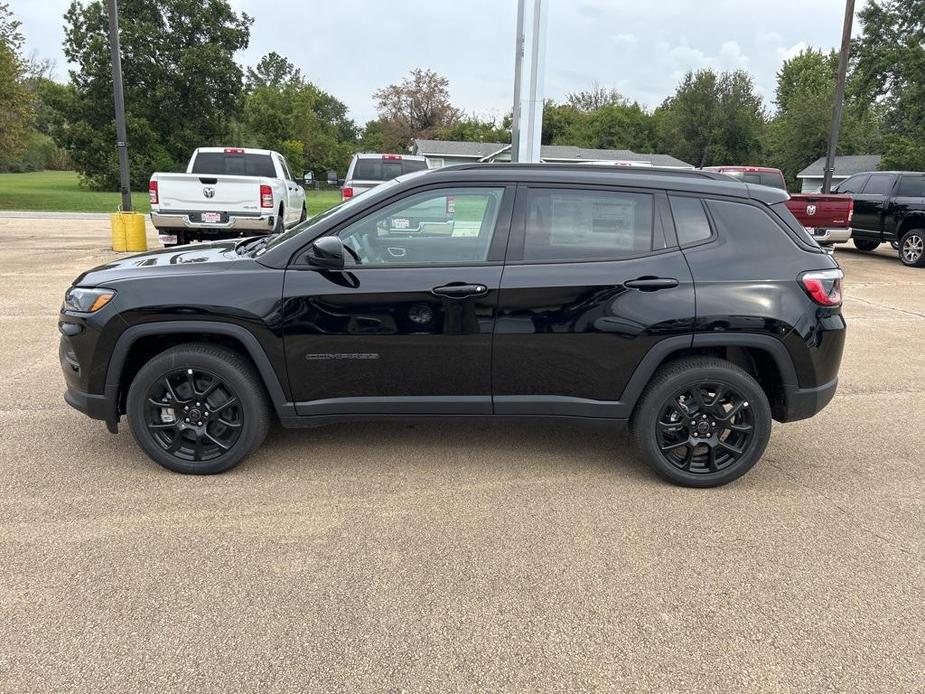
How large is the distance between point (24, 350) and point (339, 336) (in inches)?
173

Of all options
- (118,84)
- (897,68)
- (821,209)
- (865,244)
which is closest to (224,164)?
(118,84)

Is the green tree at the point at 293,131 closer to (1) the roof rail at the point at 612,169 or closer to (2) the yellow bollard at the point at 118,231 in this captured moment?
(2) the yellow bollard at the point at 118,231

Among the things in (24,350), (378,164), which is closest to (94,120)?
(378,164)

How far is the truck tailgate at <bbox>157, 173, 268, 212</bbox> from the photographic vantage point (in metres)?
10.9

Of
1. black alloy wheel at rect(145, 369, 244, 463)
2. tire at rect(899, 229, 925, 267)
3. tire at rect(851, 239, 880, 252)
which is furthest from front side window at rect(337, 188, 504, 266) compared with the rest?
tire at rect(851, 239, 880, 252)

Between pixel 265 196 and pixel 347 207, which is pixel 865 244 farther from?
pixel 347 207

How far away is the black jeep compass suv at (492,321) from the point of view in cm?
364

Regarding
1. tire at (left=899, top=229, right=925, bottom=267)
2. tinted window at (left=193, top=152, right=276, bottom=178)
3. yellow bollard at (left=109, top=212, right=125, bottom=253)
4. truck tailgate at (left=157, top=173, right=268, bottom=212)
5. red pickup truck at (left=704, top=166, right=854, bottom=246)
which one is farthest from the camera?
tire at (left=899, top=229, right=925, bottom=267)

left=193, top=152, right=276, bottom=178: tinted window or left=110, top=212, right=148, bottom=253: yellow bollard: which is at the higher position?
left=193, top=152, right=276, bottom=178: tinted window

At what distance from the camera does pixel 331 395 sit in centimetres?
378

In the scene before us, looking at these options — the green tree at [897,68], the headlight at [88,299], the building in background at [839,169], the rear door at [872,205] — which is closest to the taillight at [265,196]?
the headlight at [88,299]

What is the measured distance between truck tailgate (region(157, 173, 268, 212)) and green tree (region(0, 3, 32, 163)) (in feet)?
69.2

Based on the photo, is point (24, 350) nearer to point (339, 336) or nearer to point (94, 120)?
point (339, 336)

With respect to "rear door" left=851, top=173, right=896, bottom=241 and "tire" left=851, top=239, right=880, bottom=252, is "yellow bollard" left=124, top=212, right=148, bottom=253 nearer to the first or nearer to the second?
"rear door" left=851, top=173, right=896, bottom=241
